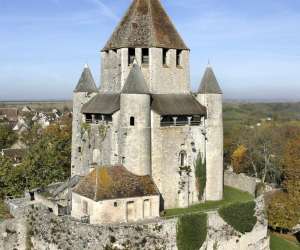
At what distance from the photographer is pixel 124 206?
1262 inches

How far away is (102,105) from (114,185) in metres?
9.41

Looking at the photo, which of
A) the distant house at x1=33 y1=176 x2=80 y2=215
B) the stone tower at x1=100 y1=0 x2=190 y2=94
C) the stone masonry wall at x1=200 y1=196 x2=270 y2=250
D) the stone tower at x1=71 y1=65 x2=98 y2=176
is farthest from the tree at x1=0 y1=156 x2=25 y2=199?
the stone masonry wall at x1=200 y1=196 x2=270 y2=250

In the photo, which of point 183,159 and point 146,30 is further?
point 146,30

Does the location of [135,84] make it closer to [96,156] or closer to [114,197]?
[96,156]

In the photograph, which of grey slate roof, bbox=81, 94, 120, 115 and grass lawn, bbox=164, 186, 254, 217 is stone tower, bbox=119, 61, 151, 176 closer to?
grey slate roof, bbox=81, 94, 120, 115

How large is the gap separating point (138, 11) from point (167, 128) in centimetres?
1106

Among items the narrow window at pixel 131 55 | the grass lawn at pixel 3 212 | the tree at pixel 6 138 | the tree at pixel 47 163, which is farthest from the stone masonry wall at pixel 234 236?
the tree at pixel 6 138

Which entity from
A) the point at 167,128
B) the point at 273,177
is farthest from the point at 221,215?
the point at 273,177

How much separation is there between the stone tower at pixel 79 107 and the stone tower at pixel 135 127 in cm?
756

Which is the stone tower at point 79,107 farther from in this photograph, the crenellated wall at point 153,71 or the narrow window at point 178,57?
the narrow window at point 178,57

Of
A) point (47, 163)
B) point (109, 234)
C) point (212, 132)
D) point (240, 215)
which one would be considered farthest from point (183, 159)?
point (47, 163)

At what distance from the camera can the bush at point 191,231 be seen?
31766 millimetres

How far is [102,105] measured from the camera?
39.5 metres

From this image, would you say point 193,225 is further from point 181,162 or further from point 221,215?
point 181,162
